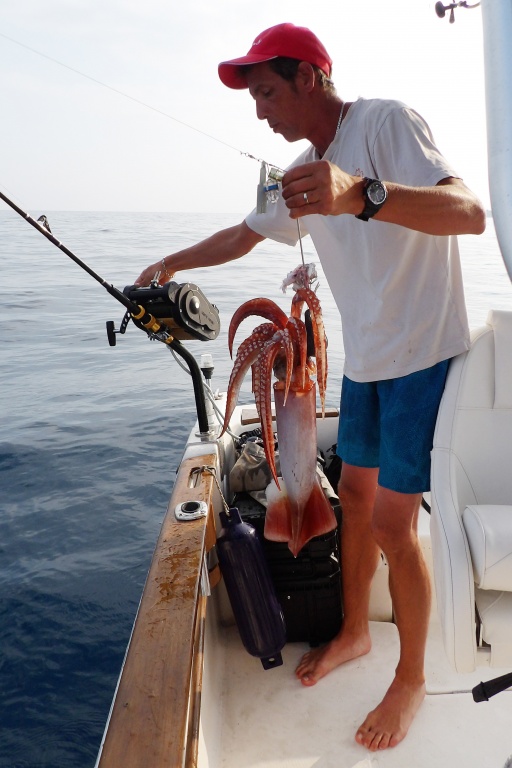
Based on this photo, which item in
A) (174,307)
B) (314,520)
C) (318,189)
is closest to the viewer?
(318,189)

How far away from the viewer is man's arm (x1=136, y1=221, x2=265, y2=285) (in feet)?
9.57

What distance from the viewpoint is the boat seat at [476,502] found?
1.79 metres

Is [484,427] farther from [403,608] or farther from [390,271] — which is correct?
[403,608]

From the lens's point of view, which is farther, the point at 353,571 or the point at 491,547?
the point at 353,571

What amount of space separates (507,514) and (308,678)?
4.38ft

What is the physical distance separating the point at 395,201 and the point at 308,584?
1950 mm

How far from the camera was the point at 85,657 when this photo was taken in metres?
3.59

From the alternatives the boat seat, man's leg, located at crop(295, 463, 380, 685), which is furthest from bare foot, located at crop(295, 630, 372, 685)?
the boat seat

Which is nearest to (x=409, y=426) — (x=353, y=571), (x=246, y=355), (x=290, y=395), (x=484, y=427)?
(x=484, y=427)

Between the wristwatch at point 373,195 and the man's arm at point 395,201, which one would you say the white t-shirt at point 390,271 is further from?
the wristwatch at point 373,195

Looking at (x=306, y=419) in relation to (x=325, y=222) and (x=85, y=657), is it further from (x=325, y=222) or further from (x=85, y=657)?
(x=85, y=657)

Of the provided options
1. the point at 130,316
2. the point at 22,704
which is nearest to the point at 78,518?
the point at 22,704

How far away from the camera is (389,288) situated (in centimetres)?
213

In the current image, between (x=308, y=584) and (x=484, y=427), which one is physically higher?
(x=484, y=427)
